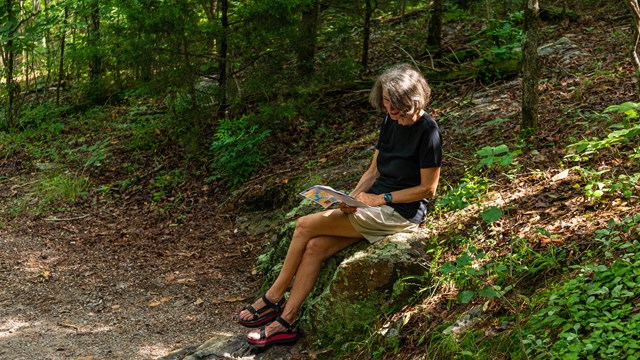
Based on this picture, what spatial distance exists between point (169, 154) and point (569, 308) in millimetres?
7409

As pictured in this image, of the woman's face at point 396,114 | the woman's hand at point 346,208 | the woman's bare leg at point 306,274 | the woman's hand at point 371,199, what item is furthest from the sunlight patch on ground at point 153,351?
the woman's face at point 396,114

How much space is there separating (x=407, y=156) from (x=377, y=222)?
A: 531 mm

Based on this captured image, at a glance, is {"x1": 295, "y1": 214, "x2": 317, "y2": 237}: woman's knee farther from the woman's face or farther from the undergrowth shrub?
the undergrowth shrub

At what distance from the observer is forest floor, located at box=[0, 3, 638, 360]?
5.20 meters

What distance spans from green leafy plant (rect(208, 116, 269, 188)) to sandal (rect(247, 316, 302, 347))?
13.0ft

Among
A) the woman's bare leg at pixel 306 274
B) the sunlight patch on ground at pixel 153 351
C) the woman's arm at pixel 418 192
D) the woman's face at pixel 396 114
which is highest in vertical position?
the woman's face at pixel 396 114

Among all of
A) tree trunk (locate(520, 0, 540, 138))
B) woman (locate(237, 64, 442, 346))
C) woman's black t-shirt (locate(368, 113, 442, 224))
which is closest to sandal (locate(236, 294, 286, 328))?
woman (locate(237, 64, 442, 346))

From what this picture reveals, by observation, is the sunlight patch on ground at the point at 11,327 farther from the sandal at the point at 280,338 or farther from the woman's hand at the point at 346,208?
the woman's hand at the point at 346,208

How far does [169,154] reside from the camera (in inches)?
378

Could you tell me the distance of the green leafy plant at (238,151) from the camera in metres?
8.29

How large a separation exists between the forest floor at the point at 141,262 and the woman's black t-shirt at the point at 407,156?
838 mm

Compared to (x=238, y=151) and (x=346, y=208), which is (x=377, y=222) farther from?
(x=238, y=151)

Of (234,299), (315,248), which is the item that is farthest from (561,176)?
(234,299)

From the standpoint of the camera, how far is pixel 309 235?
4.58 m
